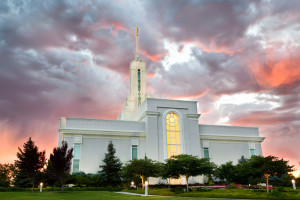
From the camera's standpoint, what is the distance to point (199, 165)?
1049 inches

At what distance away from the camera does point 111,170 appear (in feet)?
111

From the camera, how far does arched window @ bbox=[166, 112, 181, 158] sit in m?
39.9

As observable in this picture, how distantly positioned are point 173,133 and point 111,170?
→ 11.8 metres

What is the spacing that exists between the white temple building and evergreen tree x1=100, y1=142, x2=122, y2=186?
295 cm

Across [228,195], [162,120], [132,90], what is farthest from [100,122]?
[228,195]

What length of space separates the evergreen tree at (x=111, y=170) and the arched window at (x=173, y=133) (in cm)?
916

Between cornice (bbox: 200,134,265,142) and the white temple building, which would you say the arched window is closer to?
the white temple building

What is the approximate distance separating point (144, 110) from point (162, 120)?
3354 millimetres

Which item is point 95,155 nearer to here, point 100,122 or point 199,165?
point 100,122

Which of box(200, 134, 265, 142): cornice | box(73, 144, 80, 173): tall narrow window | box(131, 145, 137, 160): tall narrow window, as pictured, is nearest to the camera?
box(73, 144, 80, 173): tall narrow window

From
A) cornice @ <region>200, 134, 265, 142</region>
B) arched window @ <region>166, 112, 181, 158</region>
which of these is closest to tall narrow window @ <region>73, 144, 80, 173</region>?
arched window @ <region>166, 112, 181, 158</region>

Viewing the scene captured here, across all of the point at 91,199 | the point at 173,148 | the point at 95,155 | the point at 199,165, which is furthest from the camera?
the point at 173,148

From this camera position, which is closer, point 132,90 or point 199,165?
point 199,165

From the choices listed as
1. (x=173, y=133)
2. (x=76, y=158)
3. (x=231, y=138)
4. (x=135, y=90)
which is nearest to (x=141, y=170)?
(x=76, y=158)
